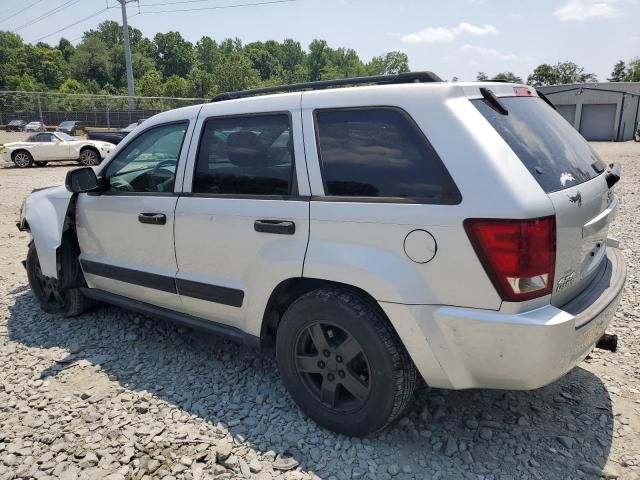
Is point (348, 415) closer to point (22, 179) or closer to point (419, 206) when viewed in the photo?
point (419, 206)

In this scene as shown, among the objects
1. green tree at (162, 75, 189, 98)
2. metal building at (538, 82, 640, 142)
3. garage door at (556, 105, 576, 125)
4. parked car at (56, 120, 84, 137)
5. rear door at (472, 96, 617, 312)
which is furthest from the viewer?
green tree at (162, 75, 189, 98)

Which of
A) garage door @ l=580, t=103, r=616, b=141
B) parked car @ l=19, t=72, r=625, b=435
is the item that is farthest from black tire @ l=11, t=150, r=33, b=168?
garage door @ l=580, t=103, r=616, b=141

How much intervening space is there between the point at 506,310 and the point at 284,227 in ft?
4.06

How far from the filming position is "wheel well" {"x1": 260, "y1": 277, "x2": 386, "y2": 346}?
267 centimetres

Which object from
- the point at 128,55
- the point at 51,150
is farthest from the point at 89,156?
the point at 128,55

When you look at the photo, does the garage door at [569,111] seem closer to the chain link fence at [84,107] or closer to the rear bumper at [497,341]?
the chain link fence at [84,107]

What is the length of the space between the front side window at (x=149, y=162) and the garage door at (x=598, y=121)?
151ft

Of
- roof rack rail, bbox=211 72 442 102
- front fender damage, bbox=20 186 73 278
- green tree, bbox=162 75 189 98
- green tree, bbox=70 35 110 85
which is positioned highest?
green tree, bbox=70 35 110 85

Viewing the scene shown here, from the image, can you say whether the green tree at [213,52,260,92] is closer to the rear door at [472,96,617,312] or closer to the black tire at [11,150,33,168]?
the black tire at [11,150,33,168]

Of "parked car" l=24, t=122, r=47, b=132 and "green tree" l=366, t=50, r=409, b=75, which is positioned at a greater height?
"green tree" l=366, t=50, r=409, b=75

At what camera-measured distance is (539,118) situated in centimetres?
271

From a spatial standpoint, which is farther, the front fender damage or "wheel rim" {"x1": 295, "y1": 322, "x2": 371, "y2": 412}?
the front fender damage

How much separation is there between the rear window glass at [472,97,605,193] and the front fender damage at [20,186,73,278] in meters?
3.39

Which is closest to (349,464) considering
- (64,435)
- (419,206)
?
(419,206)
